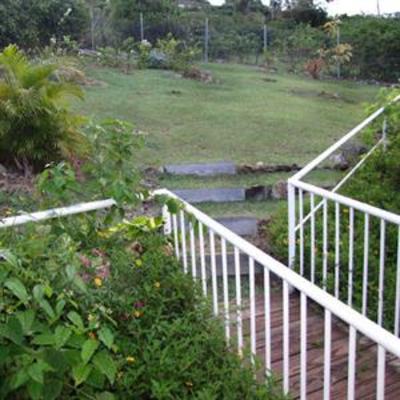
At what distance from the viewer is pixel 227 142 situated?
21.8 feet

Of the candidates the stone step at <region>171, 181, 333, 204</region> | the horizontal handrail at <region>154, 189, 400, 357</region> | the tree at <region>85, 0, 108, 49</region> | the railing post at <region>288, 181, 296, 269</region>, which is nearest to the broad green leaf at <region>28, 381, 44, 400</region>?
the horizontal handrail at <region>154, 189, 400, 357</region>

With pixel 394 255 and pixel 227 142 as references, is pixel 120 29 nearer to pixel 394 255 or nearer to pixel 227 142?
pixel 227 142

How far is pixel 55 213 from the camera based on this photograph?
101 inches

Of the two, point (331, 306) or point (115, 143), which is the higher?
point (115, 143)

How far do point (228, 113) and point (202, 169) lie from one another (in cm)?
306

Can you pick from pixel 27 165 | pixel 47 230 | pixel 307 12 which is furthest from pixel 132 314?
pixel 307 12

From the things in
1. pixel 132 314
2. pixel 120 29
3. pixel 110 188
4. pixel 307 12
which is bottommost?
pixel 132 314

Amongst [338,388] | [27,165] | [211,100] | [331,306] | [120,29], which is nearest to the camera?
[331,306]

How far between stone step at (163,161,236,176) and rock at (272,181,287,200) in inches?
25.4

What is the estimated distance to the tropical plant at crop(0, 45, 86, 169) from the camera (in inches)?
177

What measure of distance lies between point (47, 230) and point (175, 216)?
951 mm

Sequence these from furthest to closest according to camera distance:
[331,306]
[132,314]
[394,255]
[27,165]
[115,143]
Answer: [27,165]
[394,255]
[115,143]
[132,314]
[331,306]

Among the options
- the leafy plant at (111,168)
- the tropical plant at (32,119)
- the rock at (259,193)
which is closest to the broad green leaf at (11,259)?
the leafy plant at (111,168)

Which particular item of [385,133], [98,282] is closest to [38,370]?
[98,282]
